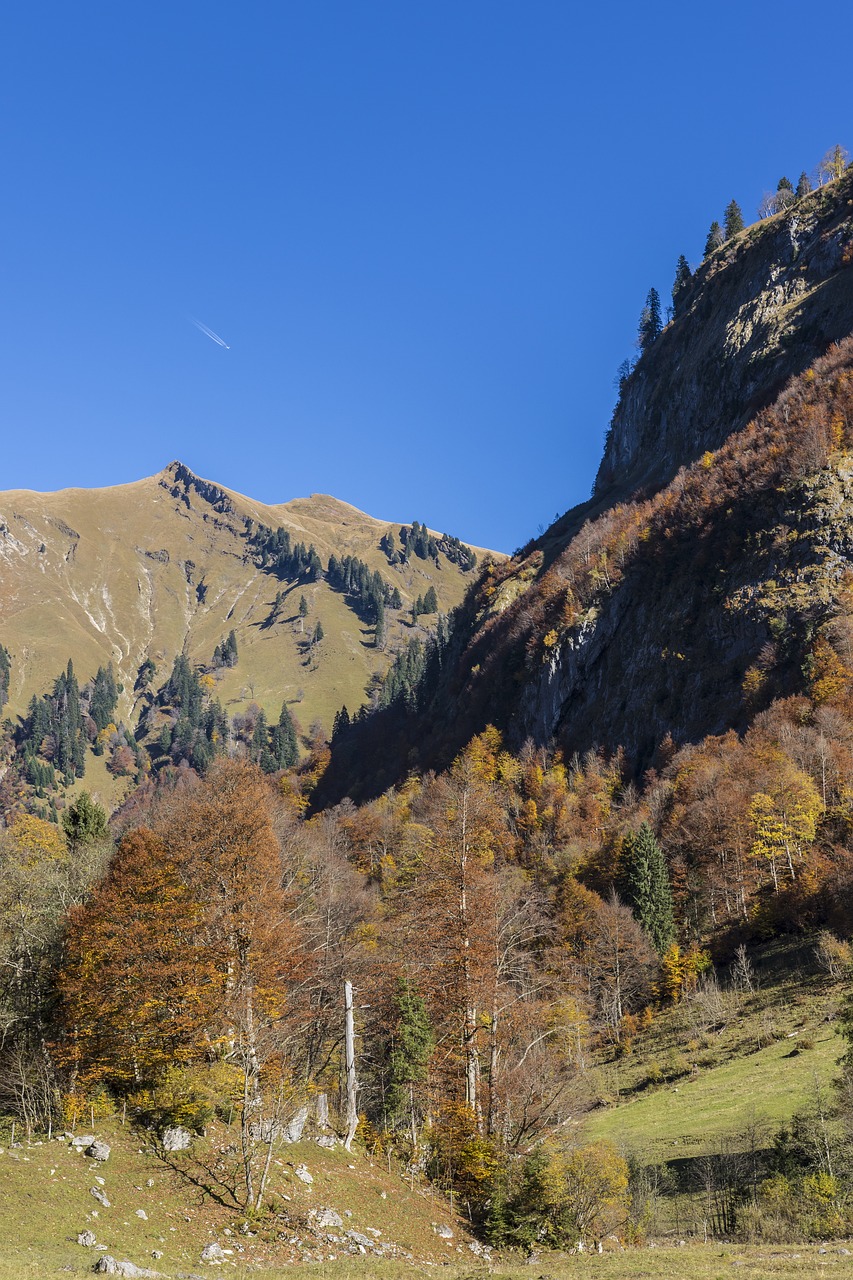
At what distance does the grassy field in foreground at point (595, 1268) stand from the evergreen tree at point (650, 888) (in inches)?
2006

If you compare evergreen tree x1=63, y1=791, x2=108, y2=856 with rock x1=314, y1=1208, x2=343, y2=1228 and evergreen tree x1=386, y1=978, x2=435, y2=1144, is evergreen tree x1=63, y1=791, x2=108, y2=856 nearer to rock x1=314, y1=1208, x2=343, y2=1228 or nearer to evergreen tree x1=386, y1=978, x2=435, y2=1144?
evergreen tree x1=386, y1=978, x2=435, y2=1144

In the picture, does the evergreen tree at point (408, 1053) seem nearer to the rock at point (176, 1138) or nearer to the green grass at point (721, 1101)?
the rock at point (176, 1138)

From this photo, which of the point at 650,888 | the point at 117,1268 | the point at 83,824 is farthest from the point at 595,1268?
the point at 650,888

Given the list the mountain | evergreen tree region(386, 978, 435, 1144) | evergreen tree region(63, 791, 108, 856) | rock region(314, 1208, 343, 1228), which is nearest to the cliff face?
the mountain

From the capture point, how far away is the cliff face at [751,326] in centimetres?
15250

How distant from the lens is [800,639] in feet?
343

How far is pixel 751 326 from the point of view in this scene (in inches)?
6619

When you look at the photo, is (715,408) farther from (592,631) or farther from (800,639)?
(800,639)

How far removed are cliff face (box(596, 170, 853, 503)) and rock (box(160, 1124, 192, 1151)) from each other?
149 m

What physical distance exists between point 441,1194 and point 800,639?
293 feet

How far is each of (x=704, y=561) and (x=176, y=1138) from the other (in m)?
118

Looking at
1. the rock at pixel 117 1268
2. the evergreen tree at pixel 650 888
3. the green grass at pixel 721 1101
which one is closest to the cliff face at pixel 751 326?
the evergreen tree at pixel 650 888

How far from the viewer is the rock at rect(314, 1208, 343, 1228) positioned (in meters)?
24.3

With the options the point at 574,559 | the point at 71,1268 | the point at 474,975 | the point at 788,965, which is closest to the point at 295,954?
the point at 474,975
